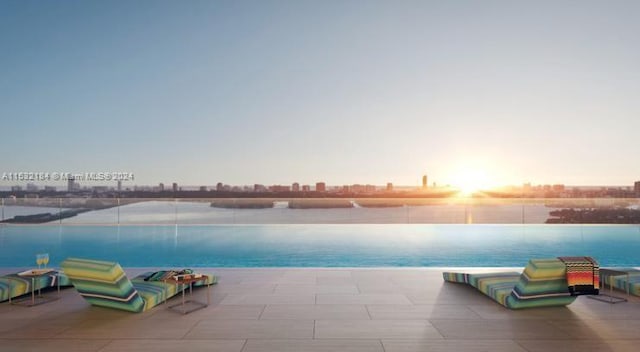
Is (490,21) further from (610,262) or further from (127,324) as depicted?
(127,324)

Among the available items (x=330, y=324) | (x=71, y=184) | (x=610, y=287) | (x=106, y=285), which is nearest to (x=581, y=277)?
(x=610, y=287)

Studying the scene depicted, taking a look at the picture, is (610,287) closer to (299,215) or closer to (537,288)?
(537,288)

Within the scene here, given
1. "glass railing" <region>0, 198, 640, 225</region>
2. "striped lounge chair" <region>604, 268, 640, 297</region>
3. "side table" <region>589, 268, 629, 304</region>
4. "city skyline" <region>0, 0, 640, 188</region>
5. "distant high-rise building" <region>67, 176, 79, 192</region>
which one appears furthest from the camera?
"distant high-rise building" <region>67, 176, 79, 192</region>

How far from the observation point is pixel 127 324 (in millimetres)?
4086

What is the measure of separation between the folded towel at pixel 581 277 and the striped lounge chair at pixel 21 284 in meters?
6.01

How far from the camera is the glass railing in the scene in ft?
41.9

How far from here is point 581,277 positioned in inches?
169

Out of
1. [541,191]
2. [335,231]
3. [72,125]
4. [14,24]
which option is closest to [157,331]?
[335,231]

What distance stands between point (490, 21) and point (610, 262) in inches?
237

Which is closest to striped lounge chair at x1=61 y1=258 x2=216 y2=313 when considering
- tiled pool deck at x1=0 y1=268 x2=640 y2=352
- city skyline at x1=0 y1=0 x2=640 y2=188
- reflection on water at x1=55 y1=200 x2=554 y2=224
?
tiled pool deck at x1=0 y1=268 x2=640 y2=352

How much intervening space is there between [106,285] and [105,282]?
38 mm

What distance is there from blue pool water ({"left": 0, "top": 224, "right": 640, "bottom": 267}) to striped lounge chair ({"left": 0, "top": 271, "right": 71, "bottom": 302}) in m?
3.21

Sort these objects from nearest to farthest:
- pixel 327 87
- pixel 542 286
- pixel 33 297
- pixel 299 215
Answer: pixel 542 286, pixel 33 297, pixel 327 87, pixel 299 215

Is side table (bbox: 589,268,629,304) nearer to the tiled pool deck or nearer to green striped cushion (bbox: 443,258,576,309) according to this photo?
the tiled pool deck
